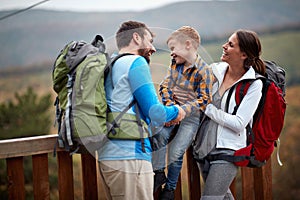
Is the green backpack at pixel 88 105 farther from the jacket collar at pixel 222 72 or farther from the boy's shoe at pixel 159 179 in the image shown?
the jacket collar at pixel 222 72

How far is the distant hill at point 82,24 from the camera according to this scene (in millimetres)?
6930

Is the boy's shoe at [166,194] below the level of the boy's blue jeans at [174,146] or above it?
below

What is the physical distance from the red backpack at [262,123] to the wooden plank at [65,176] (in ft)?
2.47

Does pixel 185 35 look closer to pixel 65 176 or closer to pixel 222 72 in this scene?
pixel 222 72

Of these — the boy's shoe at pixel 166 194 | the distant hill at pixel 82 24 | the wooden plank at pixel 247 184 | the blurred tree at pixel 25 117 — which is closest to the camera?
the boy's shoe at pixel 166 194

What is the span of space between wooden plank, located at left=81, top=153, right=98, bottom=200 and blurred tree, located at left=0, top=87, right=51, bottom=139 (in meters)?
4.69

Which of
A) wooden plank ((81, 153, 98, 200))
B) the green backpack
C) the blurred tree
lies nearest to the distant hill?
the blurred tree

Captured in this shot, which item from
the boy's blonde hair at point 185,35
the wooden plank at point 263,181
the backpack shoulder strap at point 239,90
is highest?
the boy's blonde hair at point 185,35

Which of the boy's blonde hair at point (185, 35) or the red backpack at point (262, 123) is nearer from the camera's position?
the boy's blonde hair at point (185, 35)

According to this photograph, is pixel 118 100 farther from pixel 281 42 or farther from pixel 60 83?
pixel 281 42

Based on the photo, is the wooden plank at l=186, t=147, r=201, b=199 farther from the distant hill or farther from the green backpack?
the distant hill

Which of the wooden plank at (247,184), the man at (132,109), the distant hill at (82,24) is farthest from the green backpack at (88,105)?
the distant hill at (82,24)

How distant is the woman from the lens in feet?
6.80

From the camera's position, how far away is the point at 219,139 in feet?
6.97
